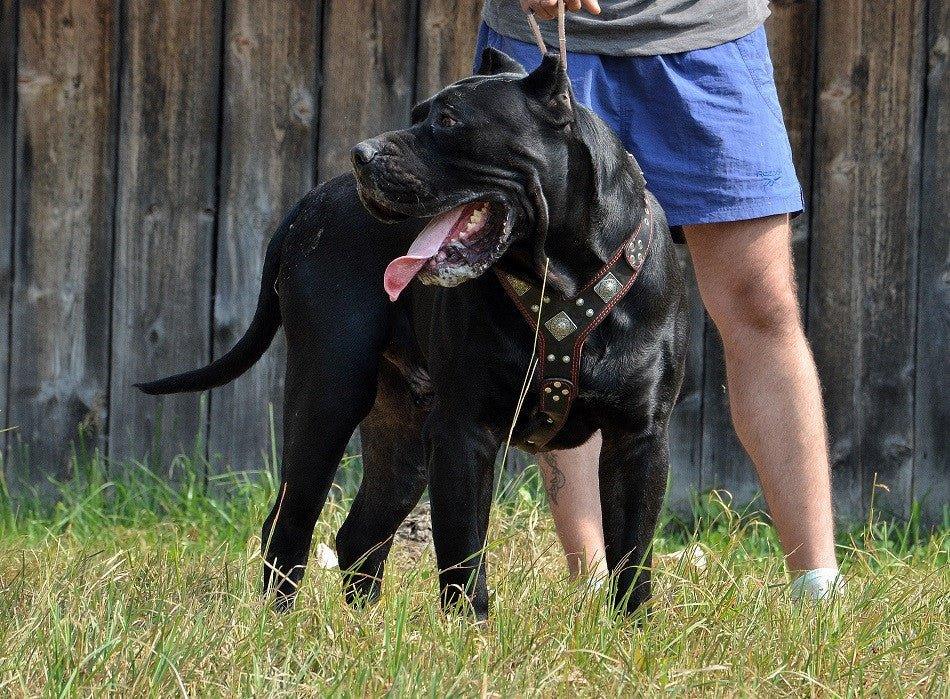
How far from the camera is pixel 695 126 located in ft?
10.8

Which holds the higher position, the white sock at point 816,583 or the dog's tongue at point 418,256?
the dog's tongue at point 418,256

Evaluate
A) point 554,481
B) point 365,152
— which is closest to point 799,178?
point 554,481

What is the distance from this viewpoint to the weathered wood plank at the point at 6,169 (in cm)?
475

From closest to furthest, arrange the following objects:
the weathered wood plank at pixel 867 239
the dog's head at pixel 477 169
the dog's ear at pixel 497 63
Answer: the dog's head at pixel 477 169 → the dog's ear at pixel 497 63 → the weathered wood plank at pixel 867 239

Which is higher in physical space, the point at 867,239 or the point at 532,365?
the point at 532,365

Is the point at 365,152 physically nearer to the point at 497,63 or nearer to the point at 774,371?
the point at 497,63

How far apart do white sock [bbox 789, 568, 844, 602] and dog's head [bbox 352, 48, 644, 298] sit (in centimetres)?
110

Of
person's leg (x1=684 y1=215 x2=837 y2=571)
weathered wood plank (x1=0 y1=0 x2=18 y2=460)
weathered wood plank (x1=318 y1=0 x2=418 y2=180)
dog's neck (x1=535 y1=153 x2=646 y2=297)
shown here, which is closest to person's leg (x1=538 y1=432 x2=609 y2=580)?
person's leg (x1=684 y1=215 x2=837 y2=571)

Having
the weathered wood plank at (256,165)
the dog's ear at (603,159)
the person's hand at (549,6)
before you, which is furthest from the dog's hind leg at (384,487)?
the weathered wood plank at (256,165)

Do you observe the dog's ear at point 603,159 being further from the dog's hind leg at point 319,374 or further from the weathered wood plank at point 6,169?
the weathered wood plank at point 6,169

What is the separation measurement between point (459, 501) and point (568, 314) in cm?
45

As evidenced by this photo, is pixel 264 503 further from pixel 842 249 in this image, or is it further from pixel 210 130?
pixel 842 249

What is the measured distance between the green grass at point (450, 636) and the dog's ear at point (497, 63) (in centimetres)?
113

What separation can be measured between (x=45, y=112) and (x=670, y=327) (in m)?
2.78
